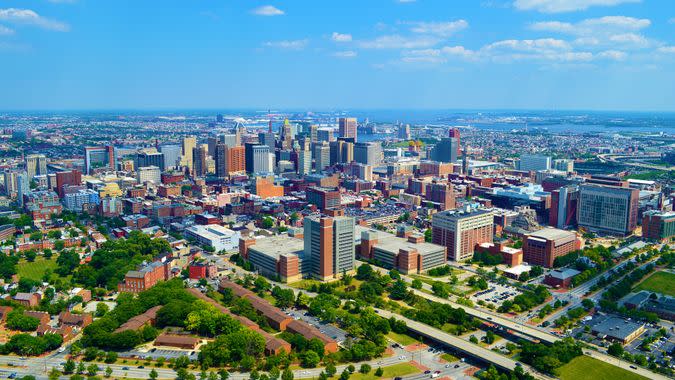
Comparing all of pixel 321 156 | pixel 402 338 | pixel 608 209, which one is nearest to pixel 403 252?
pixel 402 338

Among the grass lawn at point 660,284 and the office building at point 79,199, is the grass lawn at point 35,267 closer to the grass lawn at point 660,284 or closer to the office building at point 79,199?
the office building at point 79,199

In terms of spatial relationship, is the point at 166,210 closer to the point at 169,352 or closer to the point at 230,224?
the point at 230,224

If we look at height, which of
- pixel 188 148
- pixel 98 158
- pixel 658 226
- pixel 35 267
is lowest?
pixel 35 267

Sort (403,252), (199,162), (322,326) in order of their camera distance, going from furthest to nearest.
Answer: (199,162), (403,252), (322,326)

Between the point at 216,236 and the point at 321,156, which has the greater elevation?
the point at 321,156

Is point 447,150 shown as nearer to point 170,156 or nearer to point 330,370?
point 170,156

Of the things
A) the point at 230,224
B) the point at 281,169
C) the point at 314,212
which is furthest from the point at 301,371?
the point at 281,169

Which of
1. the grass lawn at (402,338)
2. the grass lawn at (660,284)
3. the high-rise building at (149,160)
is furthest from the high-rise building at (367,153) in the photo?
the grass lawn at (402,338)
